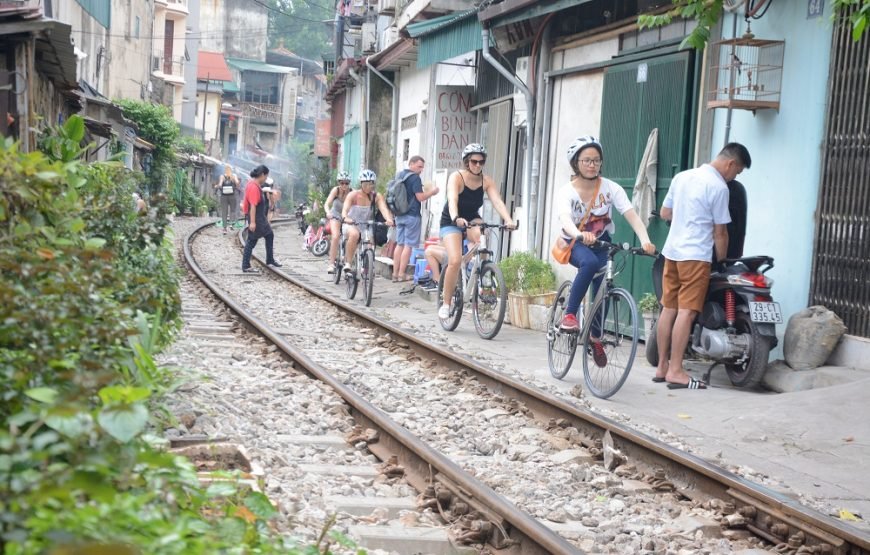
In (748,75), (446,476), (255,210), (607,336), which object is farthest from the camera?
(255,210)

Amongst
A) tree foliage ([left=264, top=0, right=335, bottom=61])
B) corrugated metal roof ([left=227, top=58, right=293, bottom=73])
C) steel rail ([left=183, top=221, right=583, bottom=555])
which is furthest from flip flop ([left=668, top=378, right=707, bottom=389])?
tree foliage ([left=264, top=0, right=335, bottom=61])

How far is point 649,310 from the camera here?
10.4 m

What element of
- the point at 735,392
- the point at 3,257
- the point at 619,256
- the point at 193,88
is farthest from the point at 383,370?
the point at 193,88

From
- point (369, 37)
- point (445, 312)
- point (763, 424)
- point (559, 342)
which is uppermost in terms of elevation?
point (369, 37)

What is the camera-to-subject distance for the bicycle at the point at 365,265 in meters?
14.2

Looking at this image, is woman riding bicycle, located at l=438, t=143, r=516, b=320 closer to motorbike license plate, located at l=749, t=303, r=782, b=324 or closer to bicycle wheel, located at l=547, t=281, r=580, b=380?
bicycle wheel, located at l=547, t=281, r=580, b=380

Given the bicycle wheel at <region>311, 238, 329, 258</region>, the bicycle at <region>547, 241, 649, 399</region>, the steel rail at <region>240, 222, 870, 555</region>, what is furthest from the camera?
the bicycle wheel at <region>311, 238, 329, 258</region>

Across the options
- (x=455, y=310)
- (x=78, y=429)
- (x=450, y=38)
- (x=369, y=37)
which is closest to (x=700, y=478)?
(x=78, y=429)

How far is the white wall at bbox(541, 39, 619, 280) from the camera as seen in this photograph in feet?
43.1

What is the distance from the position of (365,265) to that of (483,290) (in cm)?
329

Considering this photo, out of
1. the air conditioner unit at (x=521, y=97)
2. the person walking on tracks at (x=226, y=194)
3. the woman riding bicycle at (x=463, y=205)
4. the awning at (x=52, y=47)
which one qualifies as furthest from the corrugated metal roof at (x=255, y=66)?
the woman riding bicycle at (x=463, y=205)

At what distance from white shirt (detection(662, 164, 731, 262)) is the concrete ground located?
1079 mm

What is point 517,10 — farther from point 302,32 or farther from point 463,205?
point 302,32

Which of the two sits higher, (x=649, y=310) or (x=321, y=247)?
(x=649, y=310)
